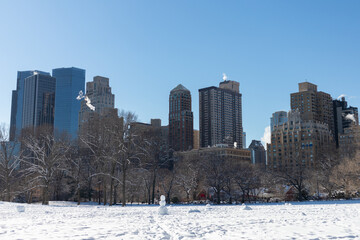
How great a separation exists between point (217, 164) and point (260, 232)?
177 ft

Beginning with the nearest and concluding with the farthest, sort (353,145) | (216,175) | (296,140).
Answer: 1. (216,175)
2. (353,145)
3. (296,140)

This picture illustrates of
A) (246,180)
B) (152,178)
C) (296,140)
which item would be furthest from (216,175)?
(296,140)

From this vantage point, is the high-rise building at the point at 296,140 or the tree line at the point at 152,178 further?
the high-rise building at the point at 296,140

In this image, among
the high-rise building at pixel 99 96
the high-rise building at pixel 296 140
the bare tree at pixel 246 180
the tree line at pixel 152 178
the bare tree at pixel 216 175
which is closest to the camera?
the tree line at pixel 152 178

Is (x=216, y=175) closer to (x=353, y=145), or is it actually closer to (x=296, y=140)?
(x=353, y=145)

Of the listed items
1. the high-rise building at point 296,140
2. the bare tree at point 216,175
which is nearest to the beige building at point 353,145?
the bare tree at point 216,175

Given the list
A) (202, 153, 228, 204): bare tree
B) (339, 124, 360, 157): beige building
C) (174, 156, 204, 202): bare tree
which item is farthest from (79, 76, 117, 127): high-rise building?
(202, 153, 228, 204): bare tree

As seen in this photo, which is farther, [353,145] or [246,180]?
[353,145]

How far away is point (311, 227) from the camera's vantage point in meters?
16.5

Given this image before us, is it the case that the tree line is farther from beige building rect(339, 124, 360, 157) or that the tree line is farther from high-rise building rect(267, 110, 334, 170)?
high-rise building rect(267, 110, 334, 170)

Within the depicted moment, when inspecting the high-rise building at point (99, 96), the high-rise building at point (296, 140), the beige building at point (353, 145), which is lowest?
the beige building at point (353, 145)

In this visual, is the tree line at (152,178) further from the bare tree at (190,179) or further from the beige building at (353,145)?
the beige building at (353,145)

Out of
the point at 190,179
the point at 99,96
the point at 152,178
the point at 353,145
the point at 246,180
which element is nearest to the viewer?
the point at 152,178

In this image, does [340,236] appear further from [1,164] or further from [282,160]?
[282,160]
